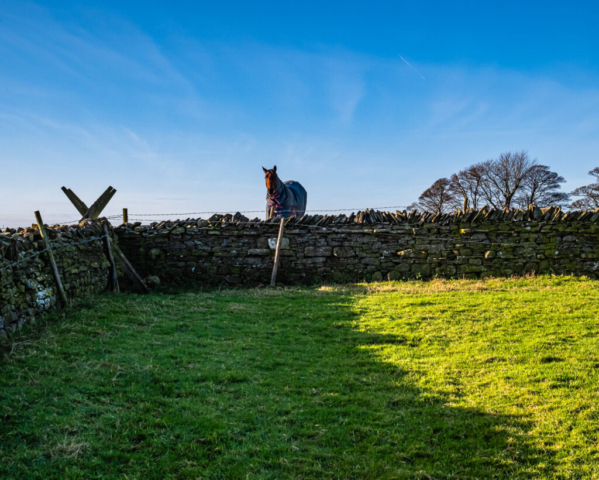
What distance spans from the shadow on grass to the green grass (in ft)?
0.06

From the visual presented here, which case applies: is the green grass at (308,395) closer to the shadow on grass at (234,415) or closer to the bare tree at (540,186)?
the shadow on grass at (234,415)

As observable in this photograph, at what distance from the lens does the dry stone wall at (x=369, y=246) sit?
12.3 m

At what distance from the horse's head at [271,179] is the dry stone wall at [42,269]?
600 centimetres

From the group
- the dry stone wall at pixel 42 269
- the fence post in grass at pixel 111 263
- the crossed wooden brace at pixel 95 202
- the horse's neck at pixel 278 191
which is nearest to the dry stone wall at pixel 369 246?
the crossed wooden brace at pixel 95 202

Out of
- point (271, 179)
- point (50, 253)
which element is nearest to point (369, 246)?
point (271, 179)

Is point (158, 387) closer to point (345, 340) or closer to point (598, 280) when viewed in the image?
point (345, 340)

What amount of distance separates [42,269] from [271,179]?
330 inches

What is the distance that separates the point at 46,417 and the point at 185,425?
4.62 ft

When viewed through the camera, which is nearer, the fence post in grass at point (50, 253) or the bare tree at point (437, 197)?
the fence post in grass at point (50, 253)

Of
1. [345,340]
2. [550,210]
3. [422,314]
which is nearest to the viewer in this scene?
[345,340]

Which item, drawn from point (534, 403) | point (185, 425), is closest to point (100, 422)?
point (185, 425)

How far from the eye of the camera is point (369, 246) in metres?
13.0

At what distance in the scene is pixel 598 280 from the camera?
11.5 metres

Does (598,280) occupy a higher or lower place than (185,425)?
higher
